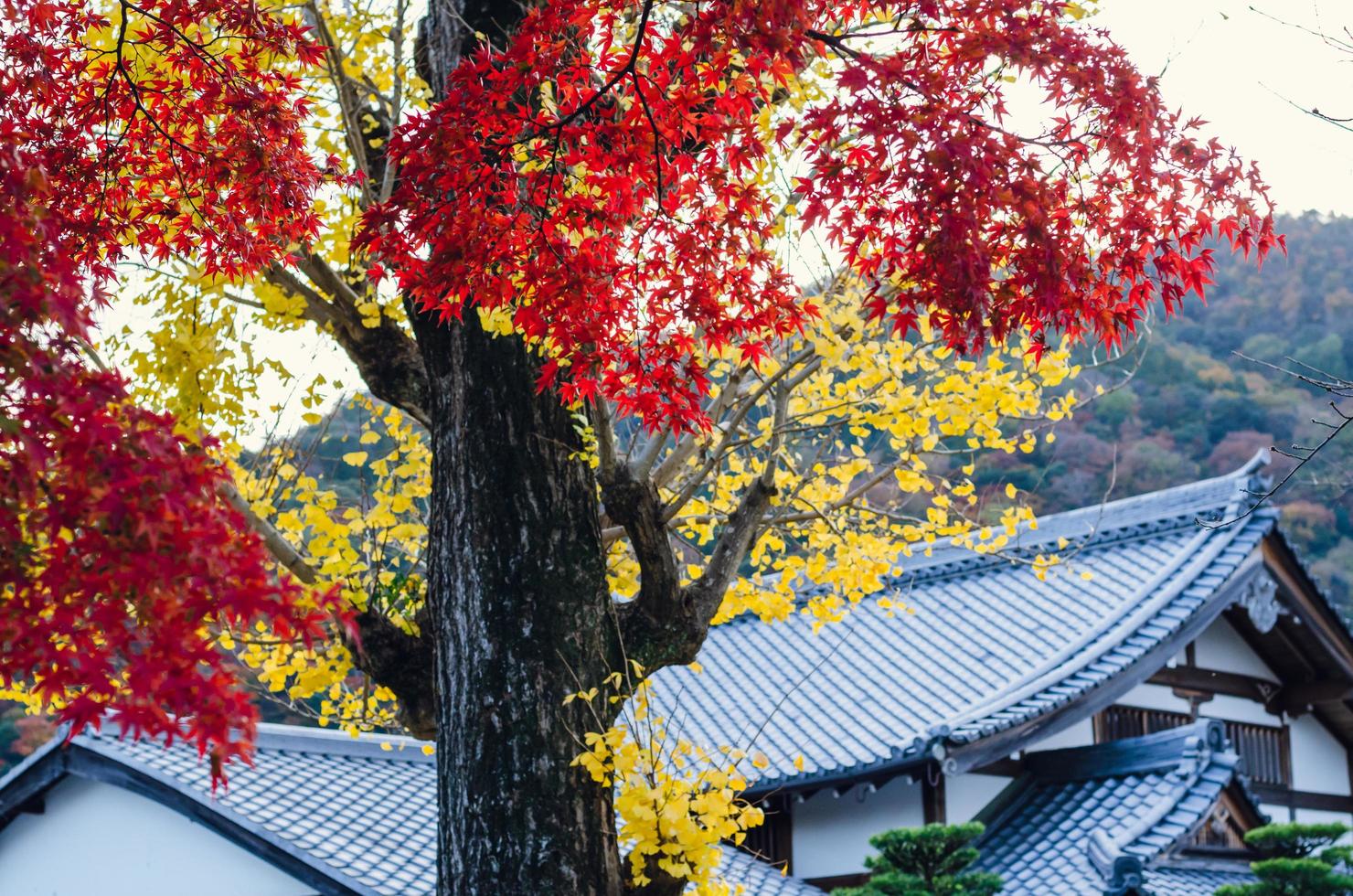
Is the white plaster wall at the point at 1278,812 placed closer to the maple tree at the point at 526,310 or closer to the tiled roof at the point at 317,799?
the tiled roof at the point at 317,799

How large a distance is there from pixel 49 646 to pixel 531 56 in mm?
2435

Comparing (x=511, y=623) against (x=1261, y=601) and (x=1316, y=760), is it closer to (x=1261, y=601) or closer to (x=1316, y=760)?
(x=1261, y=601)

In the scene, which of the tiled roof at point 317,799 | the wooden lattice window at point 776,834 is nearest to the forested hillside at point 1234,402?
the wooden lattice window at point 776,834

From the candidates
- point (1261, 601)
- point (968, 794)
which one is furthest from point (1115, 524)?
point (968, 794)

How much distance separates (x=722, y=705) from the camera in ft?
46.1

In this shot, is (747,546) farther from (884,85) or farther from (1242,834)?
(1242,834)

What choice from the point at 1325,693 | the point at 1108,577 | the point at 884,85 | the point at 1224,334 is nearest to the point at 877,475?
the point at 884,85

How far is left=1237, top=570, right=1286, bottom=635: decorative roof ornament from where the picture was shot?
39.6 ft

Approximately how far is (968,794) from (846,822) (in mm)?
→ 1120

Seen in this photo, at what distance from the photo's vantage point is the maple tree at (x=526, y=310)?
101 inches

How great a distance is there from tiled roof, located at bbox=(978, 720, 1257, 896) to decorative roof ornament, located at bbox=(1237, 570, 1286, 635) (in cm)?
188

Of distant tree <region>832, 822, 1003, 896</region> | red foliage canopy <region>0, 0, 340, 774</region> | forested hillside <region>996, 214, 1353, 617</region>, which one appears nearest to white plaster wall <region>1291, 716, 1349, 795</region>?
distant tree <region>832, 822, 1003, 896</region>

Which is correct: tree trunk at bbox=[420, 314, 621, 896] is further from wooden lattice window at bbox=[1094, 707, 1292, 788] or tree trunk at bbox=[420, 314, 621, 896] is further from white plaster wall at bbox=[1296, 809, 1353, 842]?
white plaster wall at bbox=[1296, 809, 1353, 842]

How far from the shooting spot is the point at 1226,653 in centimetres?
1266
